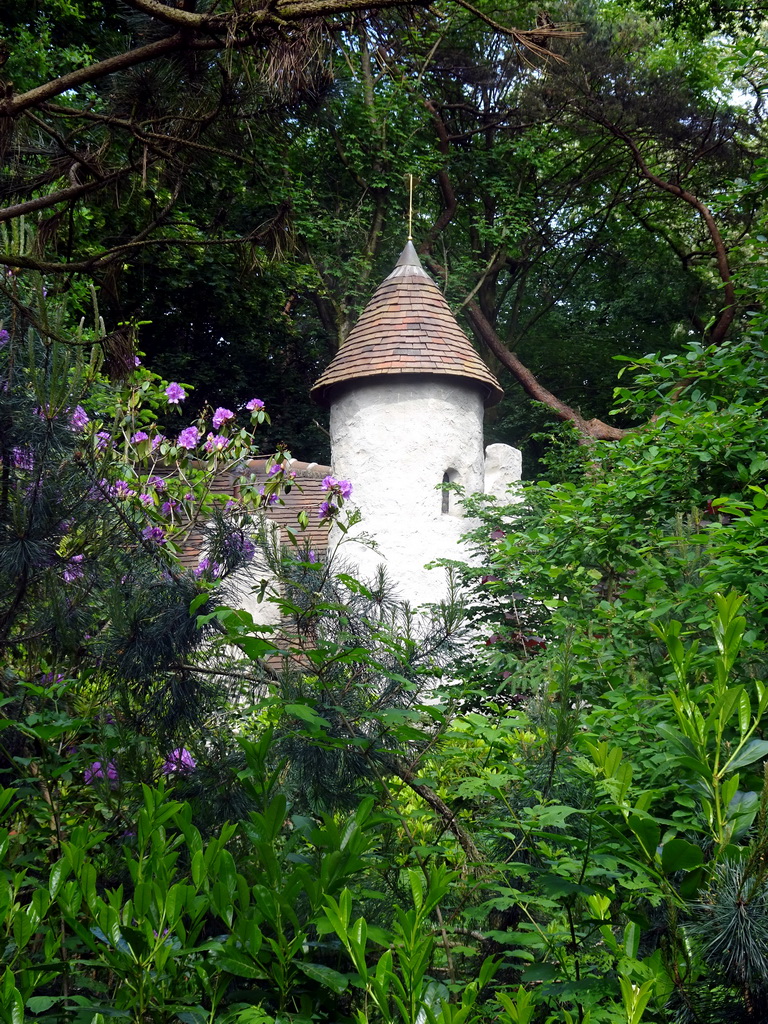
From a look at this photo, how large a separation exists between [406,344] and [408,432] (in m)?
0.99

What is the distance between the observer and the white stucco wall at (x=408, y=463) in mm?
9742

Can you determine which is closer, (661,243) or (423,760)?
(423,760)

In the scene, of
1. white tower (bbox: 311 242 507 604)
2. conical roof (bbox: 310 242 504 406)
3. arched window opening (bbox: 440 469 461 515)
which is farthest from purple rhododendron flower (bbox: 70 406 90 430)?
arched window opening (bbox: 440 469 461 515)

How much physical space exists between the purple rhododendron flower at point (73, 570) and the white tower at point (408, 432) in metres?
6.83

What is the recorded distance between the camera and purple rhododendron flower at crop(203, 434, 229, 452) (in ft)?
16.8

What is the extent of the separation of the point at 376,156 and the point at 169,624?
14.6 m

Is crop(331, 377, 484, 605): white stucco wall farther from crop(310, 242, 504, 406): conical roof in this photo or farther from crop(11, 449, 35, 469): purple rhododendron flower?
crop(11, 449, 35, 469): purple rhododendron flower

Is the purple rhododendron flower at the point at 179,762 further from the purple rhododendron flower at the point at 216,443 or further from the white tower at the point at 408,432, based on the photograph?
the white tower at the point at 408,432

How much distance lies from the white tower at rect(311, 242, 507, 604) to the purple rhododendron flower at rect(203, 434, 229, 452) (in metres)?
4.34

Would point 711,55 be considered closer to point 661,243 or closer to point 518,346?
point 661,243

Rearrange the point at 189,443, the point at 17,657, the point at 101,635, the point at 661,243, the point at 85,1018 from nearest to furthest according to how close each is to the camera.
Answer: the point at 85,1018 → the point at 101,635 → the point at 17,657 → the point at 189,443 → the point at 661,243

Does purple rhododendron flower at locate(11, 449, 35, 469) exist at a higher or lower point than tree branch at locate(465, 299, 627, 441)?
lower

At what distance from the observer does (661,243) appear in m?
18.5

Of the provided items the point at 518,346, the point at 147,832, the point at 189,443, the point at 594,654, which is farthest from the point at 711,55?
the point at 147,832
